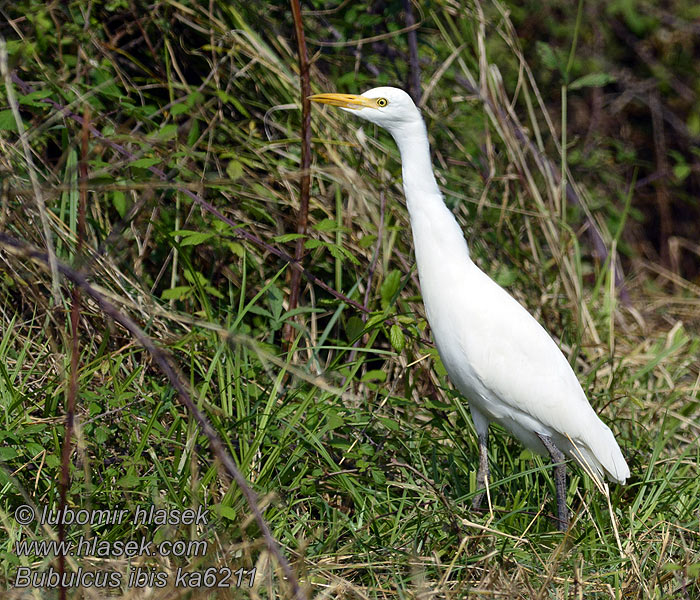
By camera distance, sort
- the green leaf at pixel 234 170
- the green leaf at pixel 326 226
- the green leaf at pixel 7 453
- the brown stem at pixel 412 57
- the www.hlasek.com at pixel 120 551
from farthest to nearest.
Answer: the brown stem at pixel 412 57, the green leaf at pixel 234 170, the green leaf at pixel 326 226, the green leaf at pixel 7 453, the www.hlasek.com at pixel 120 551

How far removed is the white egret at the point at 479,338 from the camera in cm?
266

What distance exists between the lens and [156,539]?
212cm

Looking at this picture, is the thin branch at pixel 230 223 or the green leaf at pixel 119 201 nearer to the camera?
the thin branch at pixel 230 223

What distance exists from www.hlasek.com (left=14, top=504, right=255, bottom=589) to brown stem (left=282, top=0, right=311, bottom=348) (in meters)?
0.95

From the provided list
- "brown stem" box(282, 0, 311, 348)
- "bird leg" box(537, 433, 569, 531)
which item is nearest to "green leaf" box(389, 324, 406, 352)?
"brown stem" box(282, 0, 311, 348)

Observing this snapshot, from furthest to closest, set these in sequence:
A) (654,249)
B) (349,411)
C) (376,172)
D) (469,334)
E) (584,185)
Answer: (654,249) → (584,185) → (376,172) → (349,411) → (469,334)

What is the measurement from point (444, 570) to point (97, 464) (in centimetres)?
114

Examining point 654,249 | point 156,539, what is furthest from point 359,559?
point 654,249

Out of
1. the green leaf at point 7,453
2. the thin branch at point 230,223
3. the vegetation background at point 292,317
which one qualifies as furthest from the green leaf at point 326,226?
the green leaf at point 7,453

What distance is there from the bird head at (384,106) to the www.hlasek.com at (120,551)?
1.41 metres

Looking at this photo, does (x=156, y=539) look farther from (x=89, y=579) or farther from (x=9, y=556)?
(x=9, y=556)

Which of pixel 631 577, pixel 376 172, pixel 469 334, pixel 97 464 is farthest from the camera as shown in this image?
pixel 376 172

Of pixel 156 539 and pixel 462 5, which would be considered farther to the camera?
pixel 462 5

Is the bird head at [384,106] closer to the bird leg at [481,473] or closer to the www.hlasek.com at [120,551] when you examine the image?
the bird leg at [481,473]
